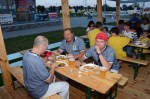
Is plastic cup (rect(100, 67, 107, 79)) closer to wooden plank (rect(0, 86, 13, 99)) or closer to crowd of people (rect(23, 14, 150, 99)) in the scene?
crowd of people (rect(23, 14, 150, 99))

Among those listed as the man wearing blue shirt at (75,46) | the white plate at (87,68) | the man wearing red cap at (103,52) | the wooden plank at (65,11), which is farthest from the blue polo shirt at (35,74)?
the wooden plank at (65,11)

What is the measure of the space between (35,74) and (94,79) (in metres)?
0.93

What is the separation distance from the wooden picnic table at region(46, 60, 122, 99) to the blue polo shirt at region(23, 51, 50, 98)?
481mm

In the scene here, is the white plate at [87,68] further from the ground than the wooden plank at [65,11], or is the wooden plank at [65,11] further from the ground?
the wooden plank at [65,11]

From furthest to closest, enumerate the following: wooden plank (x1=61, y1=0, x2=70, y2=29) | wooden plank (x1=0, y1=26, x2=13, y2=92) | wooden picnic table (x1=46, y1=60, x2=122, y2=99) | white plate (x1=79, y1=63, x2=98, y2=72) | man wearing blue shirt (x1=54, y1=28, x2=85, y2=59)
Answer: wooden plank (x1=61, y1=0, x2=70, y2=29)
man wearing blue shirt (x1=54, y1=28, x2=85, y2=59)
wooden plank (x1=0, y1=26, x2=13, y2=92)
white plate (x1=79, y1=63, x2=98, y2=72)
wooden picnic table (x1=46, y1=60, x2=122, y2=99)

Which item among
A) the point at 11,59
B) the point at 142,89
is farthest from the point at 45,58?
the point at 11,59

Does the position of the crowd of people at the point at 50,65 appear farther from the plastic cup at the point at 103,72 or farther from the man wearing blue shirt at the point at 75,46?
the plastic cup at the point at 103,72

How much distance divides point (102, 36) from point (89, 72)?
727mm

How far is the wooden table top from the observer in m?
2.30

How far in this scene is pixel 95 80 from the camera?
2.49 m

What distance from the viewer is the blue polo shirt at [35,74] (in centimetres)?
237

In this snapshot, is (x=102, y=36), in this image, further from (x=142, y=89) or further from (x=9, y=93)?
(x=9, y=93)

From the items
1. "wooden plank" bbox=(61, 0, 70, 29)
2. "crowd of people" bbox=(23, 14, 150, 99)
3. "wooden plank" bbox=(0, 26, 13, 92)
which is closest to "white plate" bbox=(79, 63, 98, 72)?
"crowd of people" bbox=(23, 14, 150, 99)

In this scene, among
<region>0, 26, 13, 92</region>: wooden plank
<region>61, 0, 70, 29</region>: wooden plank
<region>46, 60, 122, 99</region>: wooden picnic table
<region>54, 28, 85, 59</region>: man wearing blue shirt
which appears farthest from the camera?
<region>61, 0, 70, 29</region>: wooden plank
